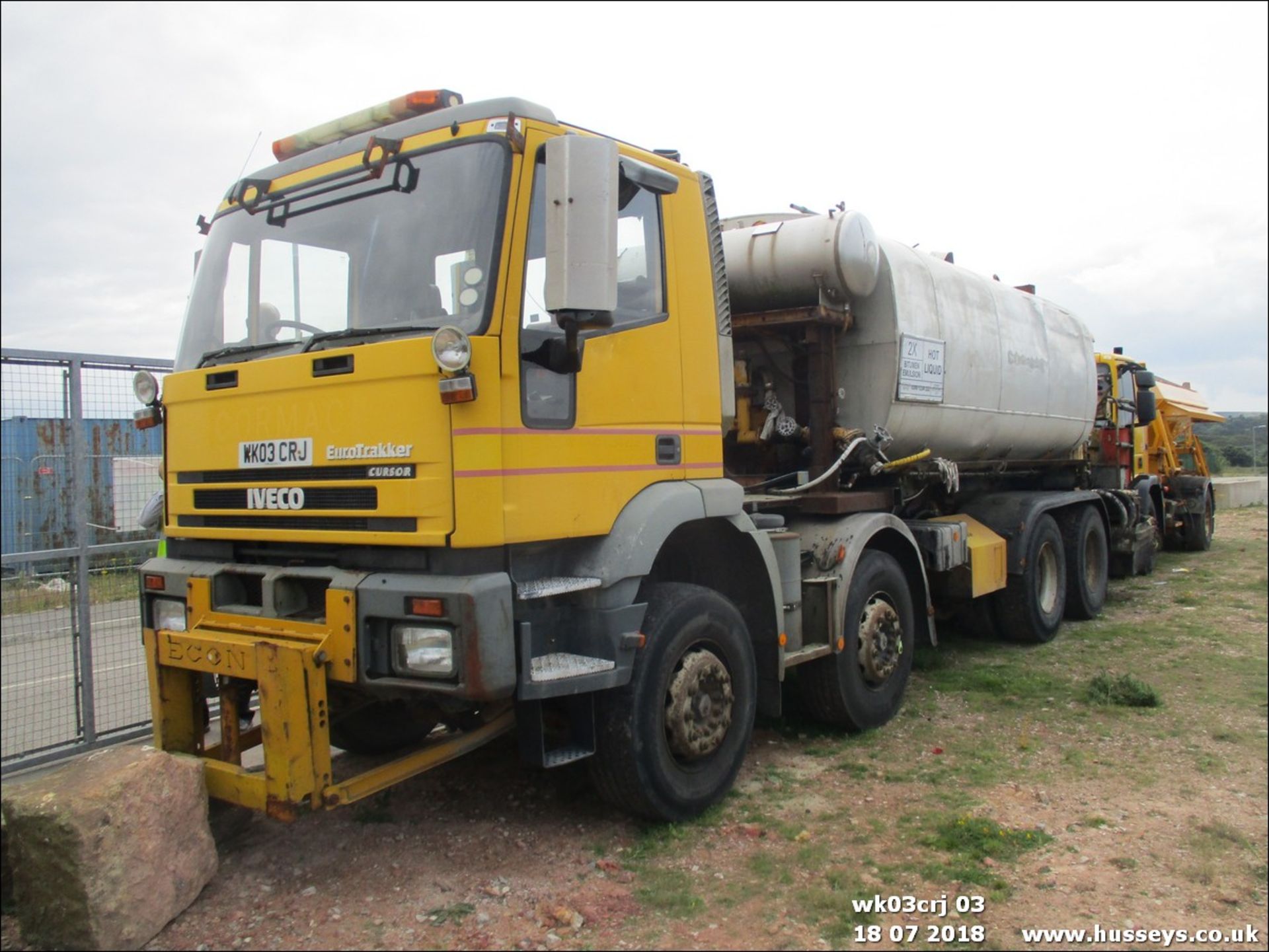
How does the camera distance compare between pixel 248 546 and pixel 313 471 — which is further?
pixel 248 546

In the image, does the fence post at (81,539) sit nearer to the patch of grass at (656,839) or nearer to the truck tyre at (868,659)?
the patch of grass at (656,839)

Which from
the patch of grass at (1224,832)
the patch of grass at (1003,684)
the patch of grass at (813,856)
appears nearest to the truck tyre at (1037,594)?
the patch of grass at (1003,684)

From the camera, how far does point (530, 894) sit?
3.90 m

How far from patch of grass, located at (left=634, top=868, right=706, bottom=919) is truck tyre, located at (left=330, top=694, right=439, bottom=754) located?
1.54 m

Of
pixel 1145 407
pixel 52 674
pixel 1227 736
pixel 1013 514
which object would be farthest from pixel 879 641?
pixel 1145 407

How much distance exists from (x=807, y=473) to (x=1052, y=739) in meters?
2.19

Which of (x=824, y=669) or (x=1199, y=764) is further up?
(x=824, y=669)

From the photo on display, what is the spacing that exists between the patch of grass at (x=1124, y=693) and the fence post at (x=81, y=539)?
20.8 ft

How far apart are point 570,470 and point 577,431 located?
0.17 m

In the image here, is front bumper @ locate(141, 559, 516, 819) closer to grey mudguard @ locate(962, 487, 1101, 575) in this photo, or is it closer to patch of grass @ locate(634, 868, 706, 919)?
patch of grass @ locate(634, 868, 706, 919)

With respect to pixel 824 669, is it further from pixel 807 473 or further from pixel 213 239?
pixel 213 239

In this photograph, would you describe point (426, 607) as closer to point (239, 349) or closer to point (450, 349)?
point (450, 349)

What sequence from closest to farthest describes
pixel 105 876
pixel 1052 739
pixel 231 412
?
pixel 105 876 < pixel 231 412 < pixel 1052 739

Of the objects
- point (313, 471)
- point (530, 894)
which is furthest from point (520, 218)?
point (530, 894)
